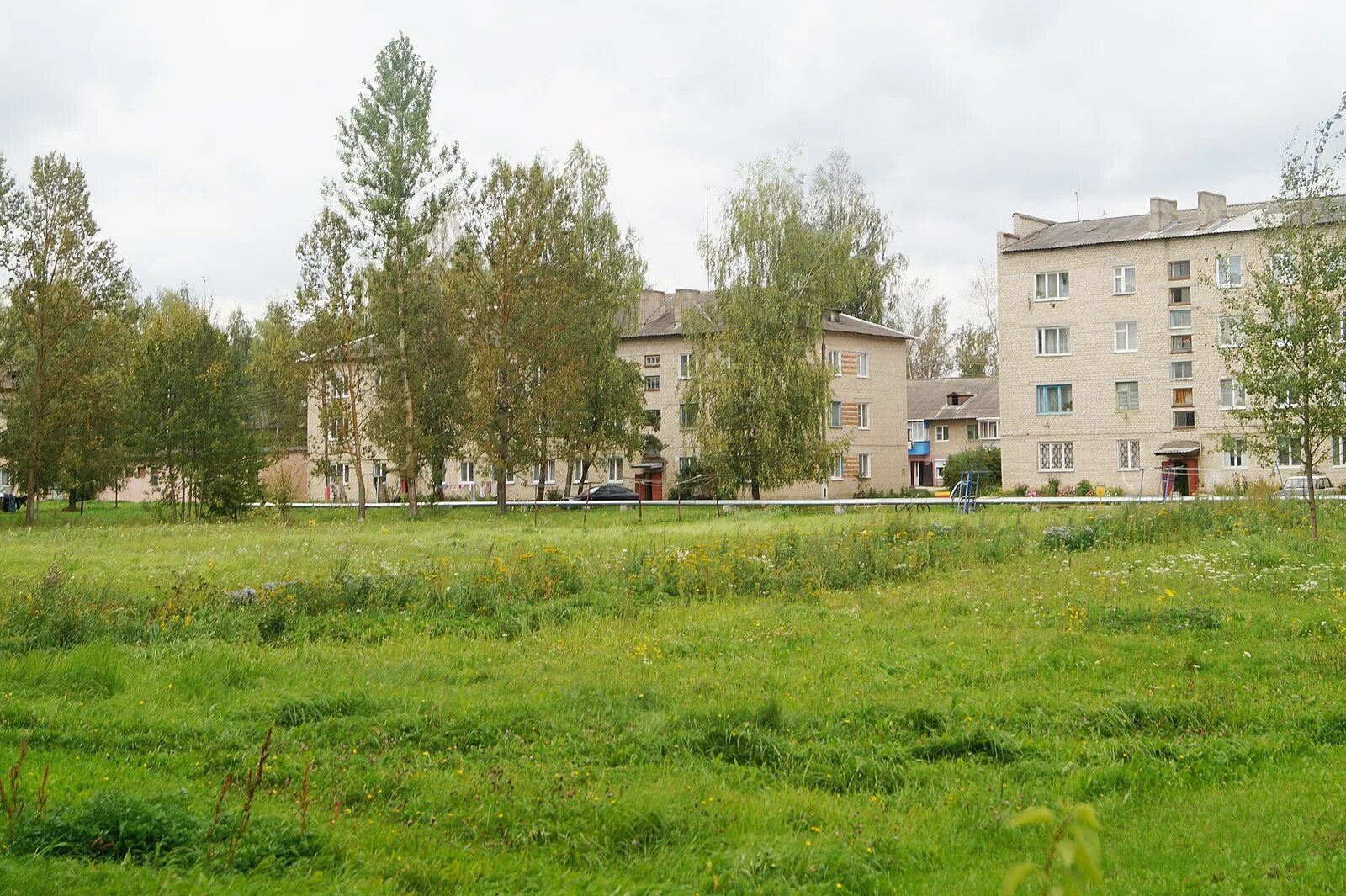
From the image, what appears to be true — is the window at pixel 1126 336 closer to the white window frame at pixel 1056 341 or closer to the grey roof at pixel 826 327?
the white window frame at pixel 1056 341

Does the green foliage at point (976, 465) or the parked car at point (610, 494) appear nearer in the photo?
the parked car at point (610, 494)

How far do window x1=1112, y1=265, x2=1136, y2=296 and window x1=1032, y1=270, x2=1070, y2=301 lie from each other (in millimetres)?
2273

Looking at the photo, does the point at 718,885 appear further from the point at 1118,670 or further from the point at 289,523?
the point at 289,523

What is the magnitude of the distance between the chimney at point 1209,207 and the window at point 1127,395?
9012mm

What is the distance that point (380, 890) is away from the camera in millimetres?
5676

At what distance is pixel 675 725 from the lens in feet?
29.9

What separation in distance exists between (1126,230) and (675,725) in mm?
58173

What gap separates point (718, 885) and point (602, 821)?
117cm

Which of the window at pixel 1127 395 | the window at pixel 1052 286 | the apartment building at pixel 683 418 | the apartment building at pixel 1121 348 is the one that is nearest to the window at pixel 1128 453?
the apartment building at pixel 1121 348

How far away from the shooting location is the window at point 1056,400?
2363 inches

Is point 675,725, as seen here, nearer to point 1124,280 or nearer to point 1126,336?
point 1126,336

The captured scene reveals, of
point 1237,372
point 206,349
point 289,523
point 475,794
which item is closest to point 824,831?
point 475,794

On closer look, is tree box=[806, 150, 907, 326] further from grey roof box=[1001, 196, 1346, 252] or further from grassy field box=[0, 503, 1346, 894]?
grassy field box=[0, 503, 1346, 894]

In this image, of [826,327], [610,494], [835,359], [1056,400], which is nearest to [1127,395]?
[1056,400]
